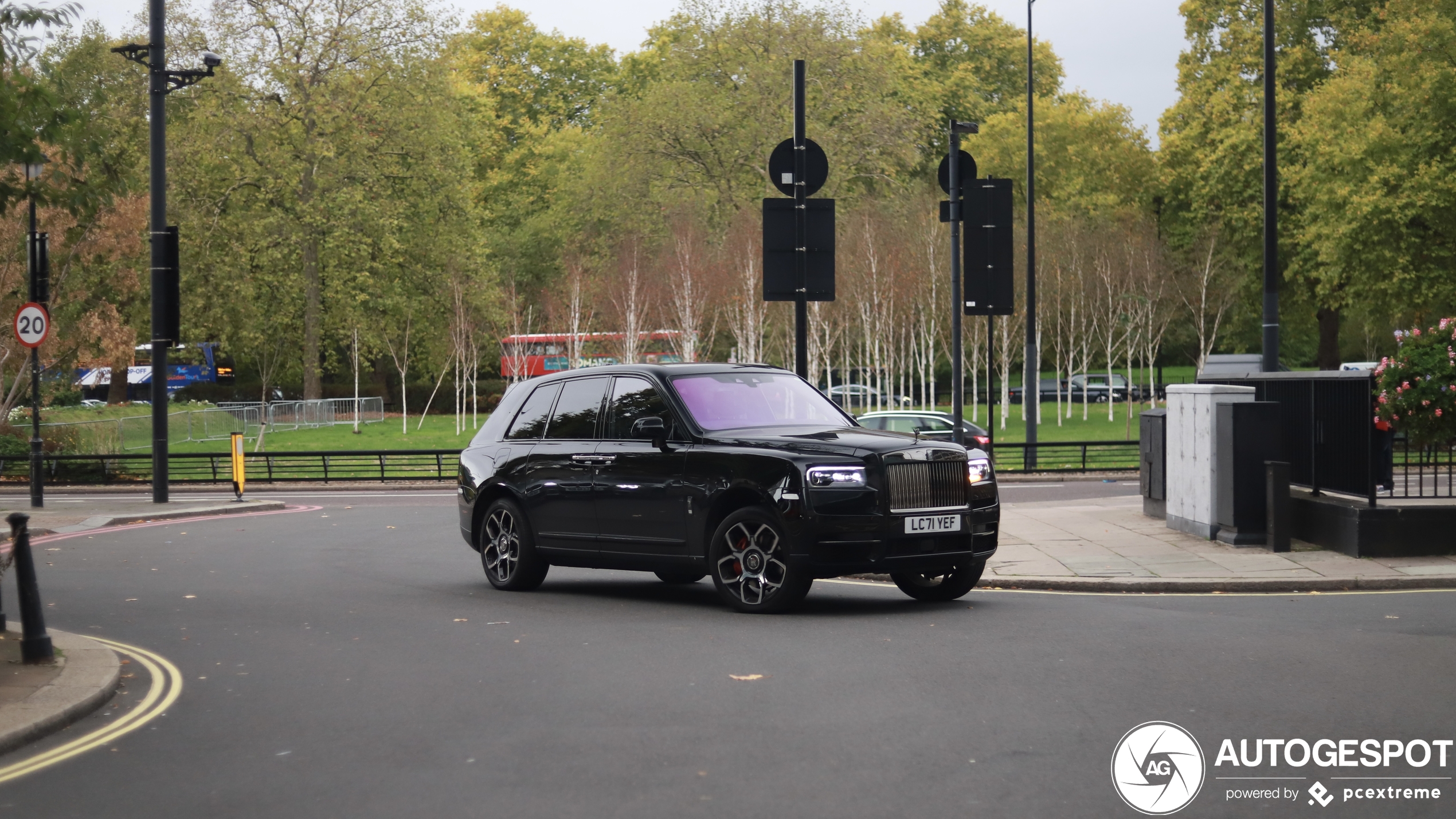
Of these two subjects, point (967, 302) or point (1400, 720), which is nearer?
point (1400, 720)

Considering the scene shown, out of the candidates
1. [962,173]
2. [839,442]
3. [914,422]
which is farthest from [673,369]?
[914,422]

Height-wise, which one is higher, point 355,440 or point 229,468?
point 355,440

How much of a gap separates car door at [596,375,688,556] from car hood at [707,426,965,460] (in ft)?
1.60

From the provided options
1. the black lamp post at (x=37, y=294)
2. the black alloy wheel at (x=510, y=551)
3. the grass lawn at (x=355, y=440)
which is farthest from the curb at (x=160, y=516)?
the grass lawn at (x=355, y=440)

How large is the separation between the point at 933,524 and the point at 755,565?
1.32 m

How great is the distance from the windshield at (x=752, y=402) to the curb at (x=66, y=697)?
462cm

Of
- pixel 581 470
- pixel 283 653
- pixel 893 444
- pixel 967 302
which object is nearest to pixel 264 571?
pixel 581 470

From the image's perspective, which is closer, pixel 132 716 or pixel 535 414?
pixel 132 716

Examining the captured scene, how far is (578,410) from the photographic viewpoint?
1310cm

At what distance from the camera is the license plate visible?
36.5 feet

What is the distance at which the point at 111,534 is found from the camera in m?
21.2

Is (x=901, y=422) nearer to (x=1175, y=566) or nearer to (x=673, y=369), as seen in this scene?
(x=1175, y=566)

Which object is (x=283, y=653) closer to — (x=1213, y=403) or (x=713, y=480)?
(x=713, y=480)

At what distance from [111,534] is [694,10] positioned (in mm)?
44622
